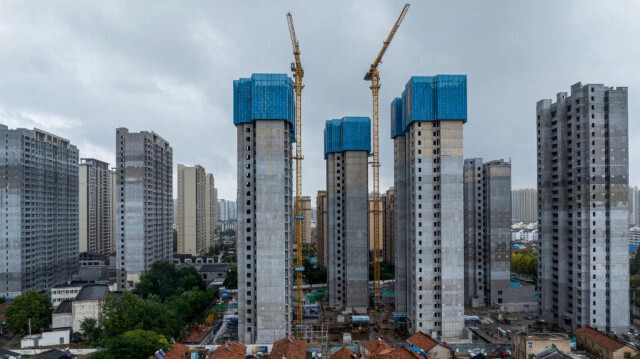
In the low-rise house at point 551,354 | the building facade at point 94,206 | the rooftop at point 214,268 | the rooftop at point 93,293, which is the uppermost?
the building facade at point 94,206

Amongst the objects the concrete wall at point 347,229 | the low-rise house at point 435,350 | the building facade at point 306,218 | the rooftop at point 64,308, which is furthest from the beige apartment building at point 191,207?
the low-rise house at point 435,350

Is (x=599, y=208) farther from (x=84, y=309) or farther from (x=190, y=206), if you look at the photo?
(x=190, y=206)

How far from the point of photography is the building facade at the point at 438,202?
48500mm

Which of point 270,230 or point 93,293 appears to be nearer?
point 270,230

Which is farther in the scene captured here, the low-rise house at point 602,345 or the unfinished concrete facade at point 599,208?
the unfinished concrete facade at point 599,208

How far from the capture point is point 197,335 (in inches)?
2021

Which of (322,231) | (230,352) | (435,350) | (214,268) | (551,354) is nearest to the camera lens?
(551,354)

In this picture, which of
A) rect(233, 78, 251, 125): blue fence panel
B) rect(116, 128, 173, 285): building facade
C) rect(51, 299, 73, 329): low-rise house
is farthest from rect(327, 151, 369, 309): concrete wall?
rect(51, 299, 73, 329): low-rise house

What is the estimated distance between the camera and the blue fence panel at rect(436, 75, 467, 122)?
158 ft

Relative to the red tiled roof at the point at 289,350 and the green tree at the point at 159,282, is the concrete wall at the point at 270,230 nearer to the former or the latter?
the red tiled roof at the point at 289,350

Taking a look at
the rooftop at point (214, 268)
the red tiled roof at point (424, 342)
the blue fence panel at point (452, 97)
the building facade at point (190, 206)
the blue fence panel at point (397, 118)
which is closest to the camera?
the red tiled roof at point (424, 342)

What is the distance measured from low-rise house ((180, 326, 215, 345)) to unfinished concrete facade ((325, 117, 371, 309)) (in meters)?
24.8

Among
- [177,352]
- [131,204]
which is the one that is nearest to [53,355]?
[177,352]

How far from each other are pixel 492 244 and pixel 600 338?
86.1 feet
